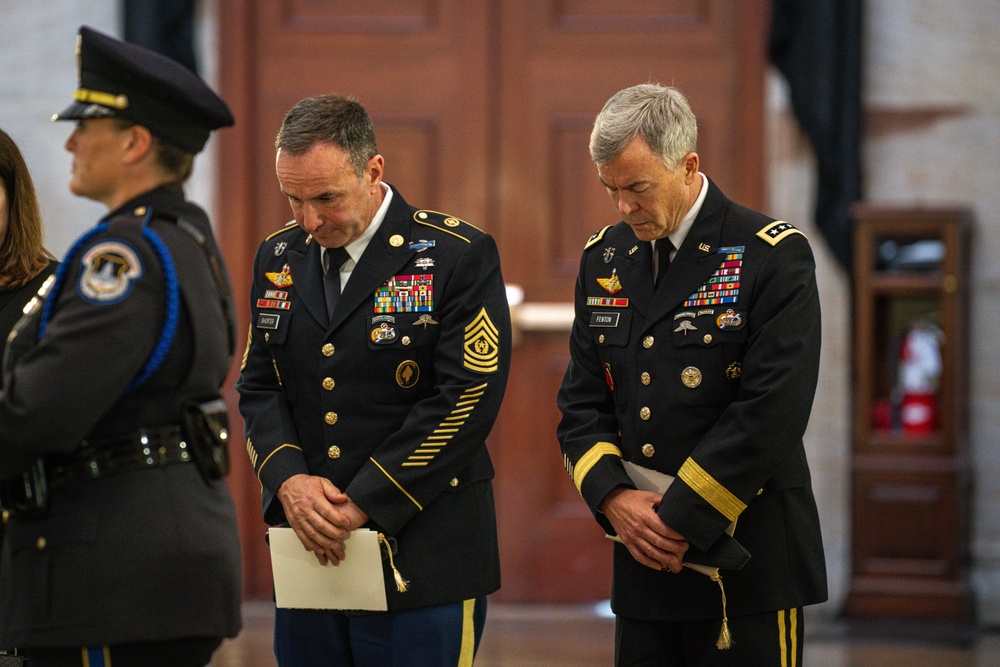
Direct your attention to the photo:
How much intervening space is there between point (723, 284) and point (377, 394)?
24.0 inches

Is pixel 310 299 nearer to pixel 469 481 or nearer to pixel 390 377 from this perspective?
pixel 390 377

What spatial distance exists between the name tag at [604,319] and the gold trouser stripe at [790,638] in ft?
1.82

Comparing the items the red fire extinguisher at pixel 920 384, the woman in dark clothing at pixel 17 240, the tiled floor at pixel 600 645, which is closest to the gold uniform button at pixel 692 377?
the woman in dark clothing at pixel 17 240

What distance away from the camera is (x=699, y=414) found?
2.06 meters

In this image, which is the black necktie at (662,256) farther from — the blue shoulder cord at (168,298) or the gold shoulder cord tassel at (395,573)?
the blue shoulder cord at (168,298)

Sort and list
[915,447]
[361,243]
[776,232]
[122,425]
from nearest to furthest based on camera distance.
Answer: [122,425]
[776,232]
[361,243]
[915,447]

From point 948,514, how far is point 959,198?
1.04 metres

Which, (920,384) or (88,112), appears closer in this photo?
(88,112)

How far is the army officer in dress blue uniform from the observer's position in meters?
2.06

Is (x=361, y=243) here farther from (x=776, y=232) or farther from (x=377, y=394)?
(x=776, y=232)

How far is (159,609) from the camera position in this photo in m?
1.80

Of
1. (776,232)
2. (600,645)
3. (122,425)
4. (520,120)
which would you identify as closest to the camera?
(122,425)

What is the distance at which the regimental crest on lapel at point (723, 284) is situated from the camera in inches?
81.0

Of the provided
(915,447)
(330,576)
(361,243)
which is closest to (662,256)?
(361,243)
